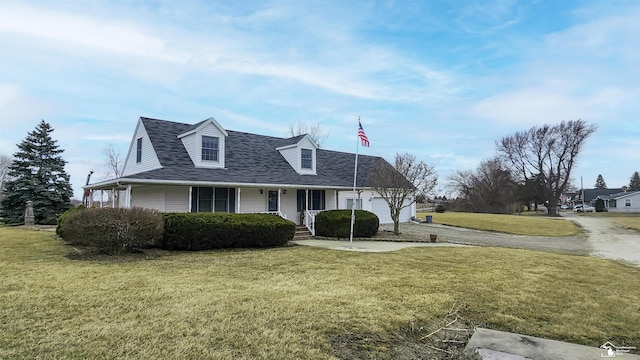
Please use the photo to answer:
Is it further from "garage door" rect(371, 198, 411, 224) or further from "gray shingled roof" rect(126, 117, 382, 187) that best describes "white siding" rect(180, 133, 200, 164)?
"garage door" rect(371, 198, 411, 224)

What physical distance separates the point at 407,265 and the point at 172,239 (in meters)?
7.69

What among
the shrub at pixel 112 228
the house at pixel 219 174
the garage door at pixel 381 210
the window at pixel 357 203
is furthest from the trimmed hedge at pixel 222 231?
the garage door at pixel 381 210

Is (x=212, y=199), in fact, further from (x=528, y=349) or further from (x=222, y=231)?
(x=528, y=349)

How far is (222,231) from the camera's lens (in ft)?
41.3

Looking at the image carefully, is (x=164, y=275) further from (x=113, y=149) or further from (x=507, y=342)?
(x=113, y=149)

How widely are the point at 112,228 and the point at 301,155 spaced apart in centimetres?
1250

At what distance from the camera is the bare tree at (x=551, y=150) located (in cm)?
5084

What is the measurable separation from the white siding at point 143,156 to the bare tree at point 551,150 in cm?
5339

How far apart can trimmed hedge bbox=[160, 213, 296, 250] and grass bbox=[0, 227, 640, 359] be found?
2.20 m

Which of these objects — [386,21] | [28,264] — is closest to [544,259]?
[386,21]

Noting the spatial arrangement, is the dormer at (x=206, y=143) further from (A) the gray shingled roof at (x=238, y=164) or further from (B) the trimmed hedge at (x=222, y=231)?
(B) the trimmed hedge at (x=222, y=231)

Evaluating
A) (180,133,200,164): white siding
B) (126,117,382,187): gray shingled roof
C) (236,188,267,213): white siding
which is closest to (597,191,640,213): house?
(126,117,382,187): gray shingled roof

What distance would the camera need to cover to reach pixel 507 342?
4.18 metres

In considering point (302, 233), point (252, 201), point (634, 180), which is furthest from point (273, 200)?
point (634, 180)
